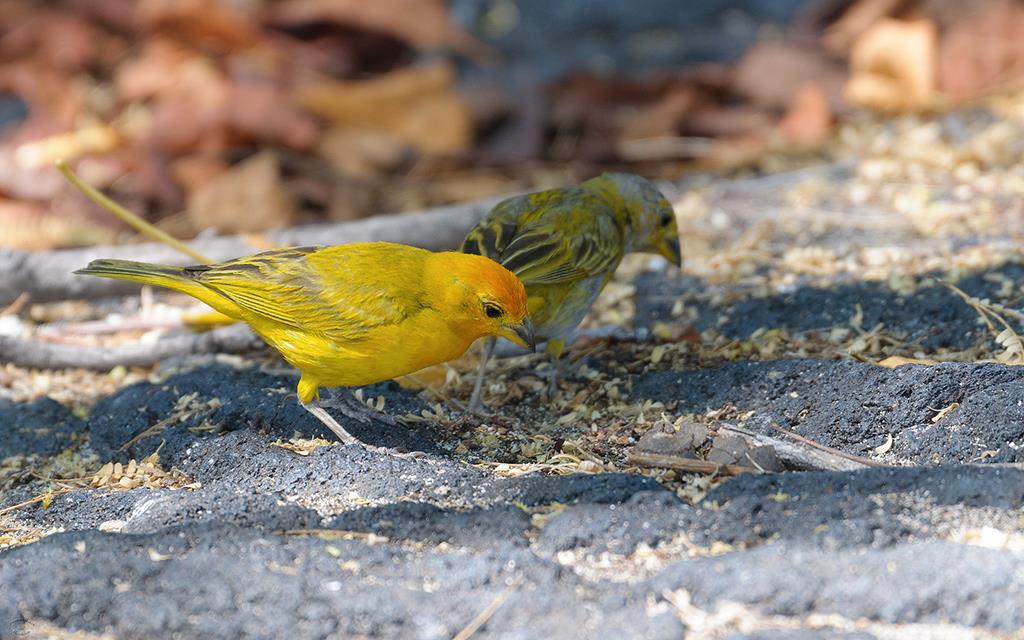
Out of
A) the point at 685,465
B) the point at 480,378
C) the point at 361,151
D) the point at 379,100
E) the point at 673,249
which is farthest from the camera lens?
the point at 379,100

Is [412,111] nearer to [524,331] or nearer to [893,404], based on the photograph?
[524,331]

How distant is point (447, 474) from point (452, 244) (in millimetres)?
2315

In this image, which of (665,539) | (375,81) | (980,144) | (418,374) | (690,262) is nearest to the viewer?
(665,539)

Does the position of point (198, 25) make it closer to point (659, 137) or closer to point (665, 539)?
point (659, 137)

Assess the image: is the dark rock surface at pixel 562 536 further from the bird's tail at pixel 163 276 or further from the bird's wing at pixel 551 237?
the bird's wing at pixel 551 237

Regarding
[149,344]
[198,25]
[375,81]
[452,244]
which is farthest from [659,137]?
[149,344]

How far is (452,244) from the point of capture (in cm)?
536

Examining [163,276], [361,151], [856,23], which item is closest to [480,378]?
[163,276]

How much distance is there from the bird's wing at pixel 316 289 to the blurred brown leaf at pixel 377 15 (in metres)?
3.76

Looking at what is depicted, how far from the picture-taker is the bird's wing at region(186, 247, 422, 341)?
3527 mm

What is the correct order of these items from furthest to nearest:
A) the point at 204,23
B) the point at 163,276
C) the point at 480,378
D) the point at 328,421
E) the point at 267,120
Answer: the point at 204,23
the point at 267,120
the point at 480,378
the point at 163,276
the point at 328,421

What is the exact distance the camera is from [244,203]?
20.2 ft

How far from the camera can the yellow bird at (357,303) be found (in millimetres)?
3496

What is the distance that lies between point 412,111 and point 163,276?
325 cm
